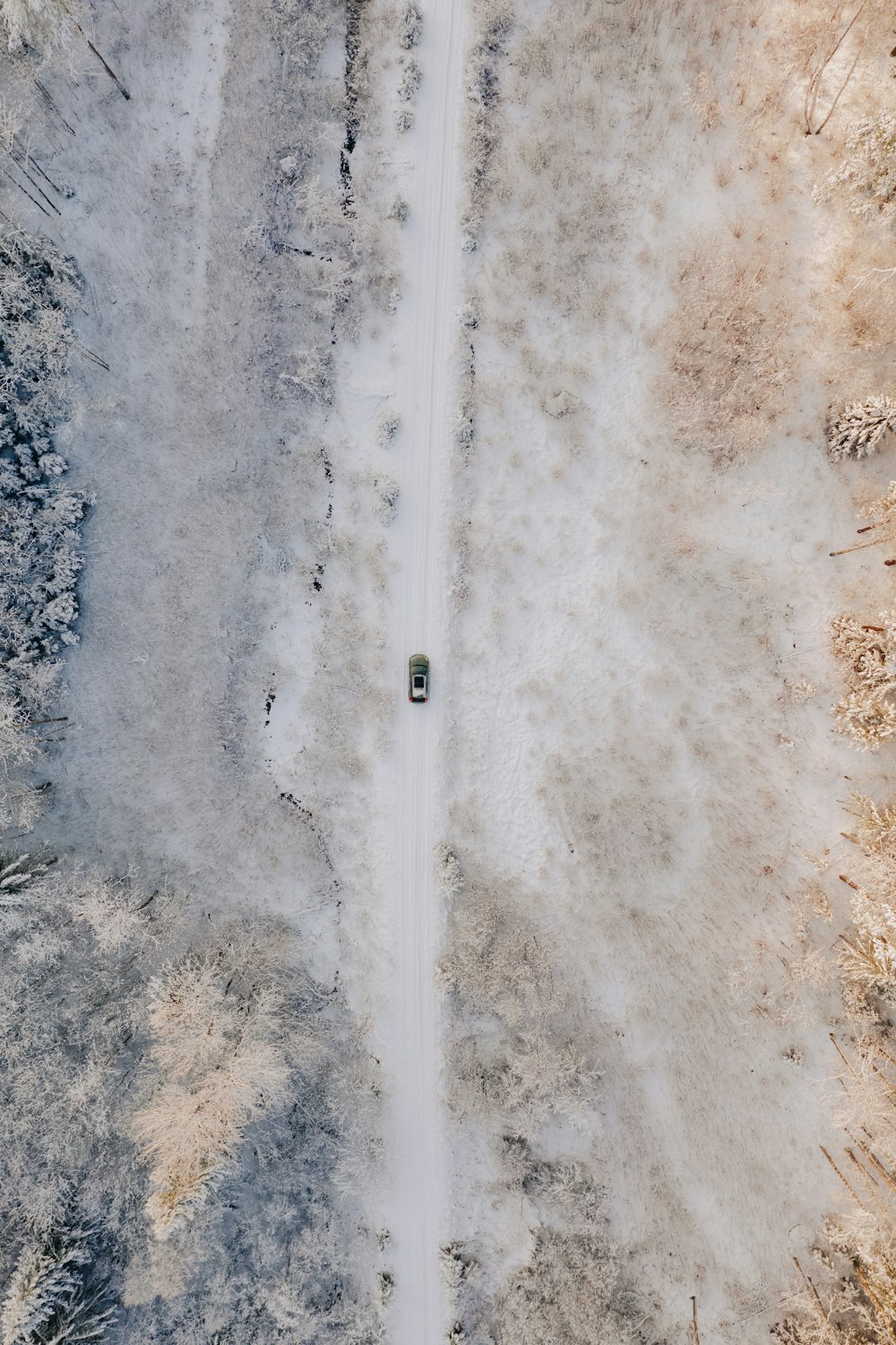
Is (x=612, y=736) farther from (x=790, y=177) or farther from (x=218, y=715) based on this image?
(x=790, y=177)

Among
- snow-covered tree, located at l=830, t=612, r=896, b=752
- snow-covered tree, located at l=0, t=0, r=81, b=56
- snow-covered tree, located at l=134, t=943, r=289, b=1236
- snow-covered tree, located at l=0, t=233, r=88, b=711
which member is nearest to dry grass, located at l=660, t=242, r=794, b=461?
snow-covered tree, located at l=830, t=612, r=896, b=752

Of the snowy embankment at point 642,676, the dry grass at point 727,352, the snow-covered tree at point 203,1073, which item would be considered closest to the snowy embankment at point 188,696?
the snow-covered tree at point 203,1073

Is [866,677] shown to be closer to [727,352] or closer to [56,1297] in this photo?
[727,352]

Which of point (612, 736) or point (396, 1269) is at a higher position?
point (612, 736)

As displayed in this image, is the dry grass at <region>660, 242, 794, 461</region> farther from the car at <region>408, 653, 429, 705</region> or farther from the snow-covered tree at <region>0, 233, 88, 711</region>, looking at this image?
the snow-covered tree at <region>0, 233, 88, 711</region>

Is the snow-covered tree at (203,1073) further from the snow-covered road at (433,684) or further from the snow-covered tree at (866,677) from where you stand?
the snow-covered tree at (866,677)

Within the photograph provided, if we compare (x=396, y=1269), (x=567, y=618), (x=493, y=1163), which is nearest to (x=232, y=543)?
(x=567, y=618)
